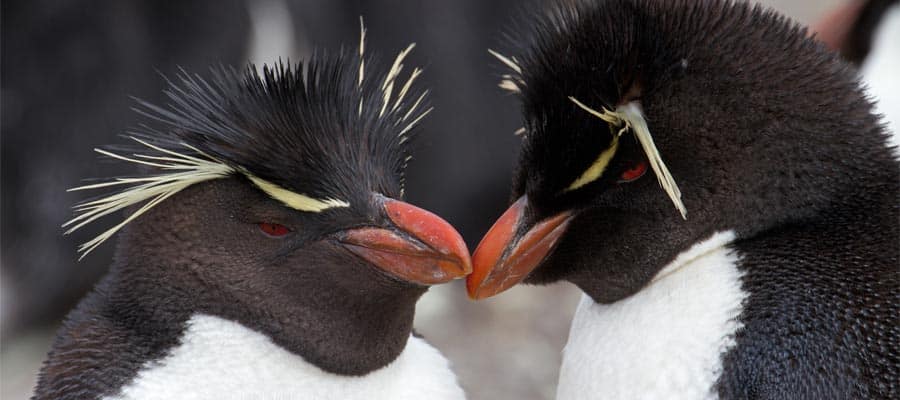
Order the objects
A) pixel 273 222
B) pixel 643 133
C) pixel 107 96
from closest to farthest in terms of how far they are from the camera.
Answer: pixel 643 133 → pixel 273 222 → pixel 107 96

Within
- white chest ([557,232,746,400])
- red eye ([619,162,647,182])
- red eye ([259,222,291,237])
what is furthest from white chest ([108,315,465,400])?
red eye ([619,162,647,182])

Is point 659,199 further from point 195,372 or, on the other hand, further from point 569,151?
point 195,372

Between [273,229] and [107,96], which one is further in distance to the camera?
[107,96]

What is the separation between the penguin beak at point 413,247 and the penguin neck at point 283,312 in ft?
0.21

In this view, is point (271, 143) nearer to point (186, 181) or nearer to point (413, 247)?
point (186, 181)

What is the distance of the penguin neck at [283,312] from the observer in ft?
5.16

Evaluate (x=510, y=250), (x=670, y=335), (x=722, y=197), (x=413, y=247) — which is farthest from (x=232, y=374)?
(x=722, y=197)

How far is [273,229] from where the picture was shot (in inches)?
63.1

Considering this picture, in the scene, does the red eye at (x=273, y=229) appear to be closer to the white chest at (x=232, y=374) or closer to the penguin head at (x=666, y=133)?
the white chest at (x=232, y=374)

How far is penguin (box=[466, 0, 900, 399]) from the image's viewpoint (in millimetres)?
1456

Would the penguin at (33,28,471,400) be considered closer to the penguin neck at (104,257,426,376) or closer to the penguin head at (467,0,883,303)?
the penguin neck at (104,257,426,376)

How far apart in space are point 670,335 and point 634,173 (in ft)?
0.82

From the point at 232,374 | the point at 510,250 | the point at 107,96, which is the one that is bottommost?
the point at 107,96

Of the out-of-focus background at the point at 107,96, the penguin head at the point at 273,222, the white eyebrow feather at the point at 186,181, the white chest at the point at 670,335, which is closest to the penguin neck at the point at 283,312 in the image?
the penguin head at the point at 273,222
